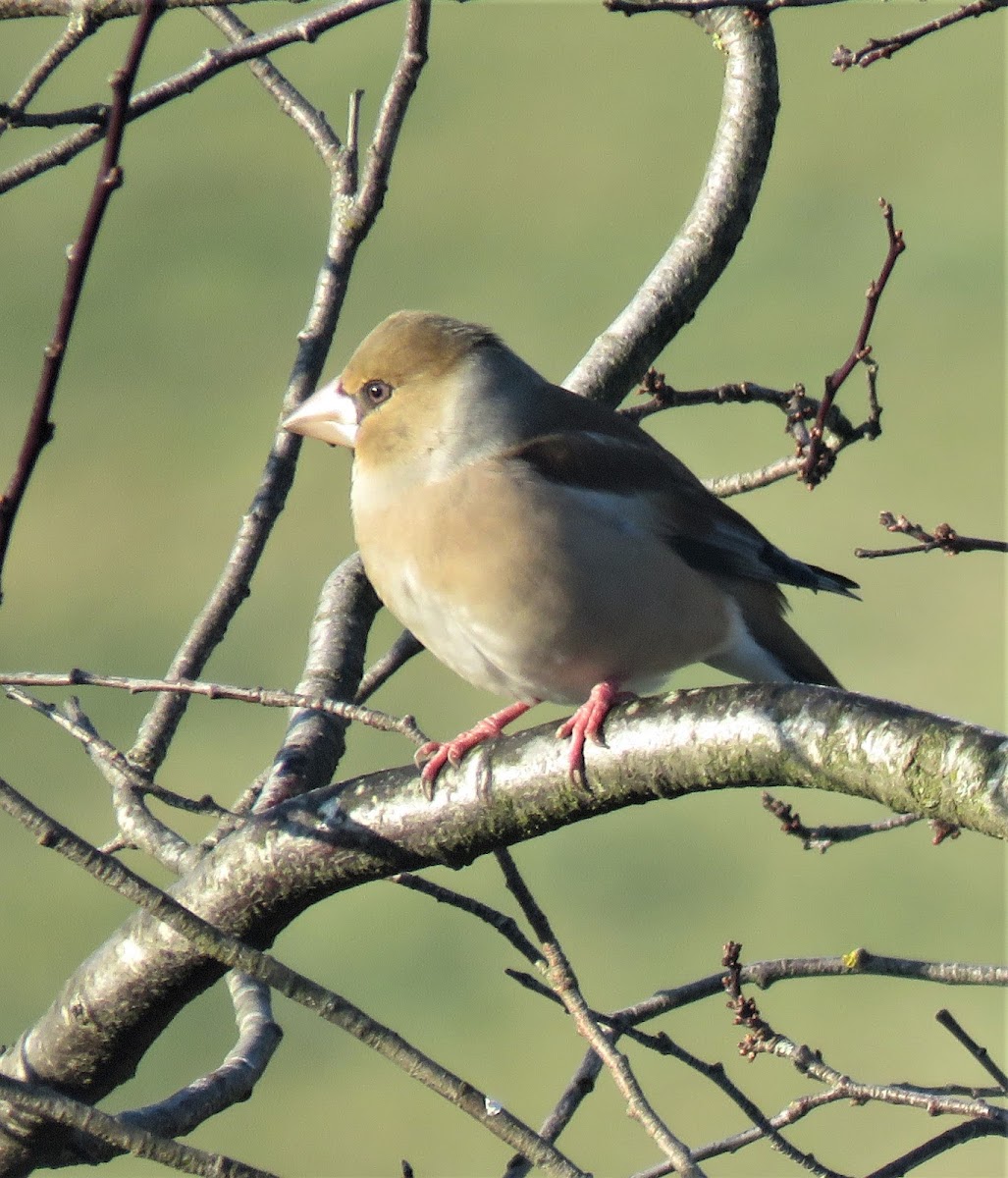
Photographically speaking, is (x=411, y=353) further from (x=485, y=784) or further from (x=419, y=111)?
(x=419, y=111)

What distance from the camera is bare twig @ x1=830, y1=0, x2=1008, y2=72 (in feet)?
8.53

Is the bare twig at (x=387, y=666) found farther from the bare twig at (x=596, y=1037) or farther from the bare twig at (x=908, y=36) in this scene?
the bare twig at (x=908, y=36)

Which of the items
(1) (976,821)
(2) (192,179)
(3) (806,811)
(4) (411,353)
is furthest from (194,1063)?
(2) (192,179)

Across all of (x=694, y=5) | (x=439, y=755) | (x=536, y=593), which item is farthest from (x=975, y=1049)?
(x=694, y=5)

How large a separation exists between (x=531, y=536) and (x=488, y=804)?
1039 millimetres

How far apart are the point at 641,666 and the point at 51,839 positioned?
1712mm

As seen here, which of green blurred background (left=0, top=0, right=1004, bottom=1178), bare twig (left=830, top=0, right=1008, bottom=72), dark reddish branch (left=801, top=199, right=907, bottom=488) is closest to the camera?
bare twig (left=830, top=0, right=1008, bottom=72)

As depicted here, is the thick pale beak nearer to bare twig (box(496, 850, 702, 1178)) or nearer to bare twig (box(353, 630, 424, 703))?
bare twig (box(353, 630, 424, 703))

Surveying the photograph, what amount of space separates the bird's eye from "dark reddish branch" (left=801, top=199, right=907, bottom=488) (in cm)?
94

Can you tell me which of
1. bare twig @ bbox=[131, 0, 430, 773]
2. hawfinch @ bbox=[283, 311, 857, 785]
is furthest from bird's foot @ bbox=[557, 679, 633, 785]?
bare twig @ bbox=[131, 0, 430, 773]

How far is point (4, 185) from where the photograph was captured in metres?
2.97

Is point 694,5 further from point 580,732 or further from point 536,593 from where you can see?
point 536,593

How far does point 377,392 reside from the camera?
4.21 metres

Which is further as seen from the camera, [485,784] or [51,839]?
[485,784]
